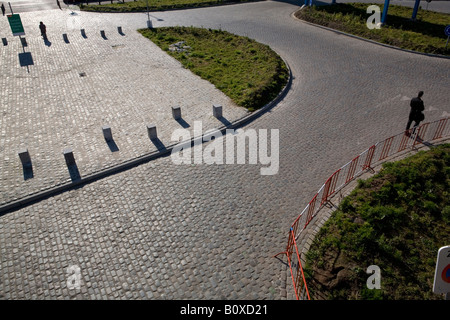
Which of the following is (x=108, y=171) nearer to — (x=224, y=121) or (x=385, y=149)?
(x=224, y=121)

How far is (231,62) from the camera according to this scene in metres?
18.8

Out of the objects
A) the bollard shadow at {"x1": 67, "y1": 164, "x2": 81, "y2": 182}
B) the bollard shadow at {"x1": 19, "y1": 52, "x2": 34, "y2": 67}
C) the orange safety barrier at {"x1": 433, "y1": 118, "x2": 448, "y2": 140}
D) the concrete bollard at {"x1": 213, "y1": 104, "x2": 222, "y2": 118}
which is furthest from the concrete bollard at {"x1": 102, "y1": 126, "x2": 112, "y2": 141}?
the orange safety barrier at {"x1": 433, "y1": 118, "x2": 448, "y2": 140}

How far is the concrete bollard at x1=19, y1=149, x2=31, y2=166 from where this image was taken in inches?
426

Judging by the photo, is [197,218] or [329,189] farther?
[329,189]

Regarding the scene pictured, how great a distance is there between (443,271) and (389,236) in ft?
10.4

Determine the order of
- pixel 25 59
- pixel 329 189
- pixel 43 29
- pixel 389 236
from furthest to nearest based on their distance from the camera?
pixel 43 29
pixel 25 59
pixel 329 189
pixel 389 236

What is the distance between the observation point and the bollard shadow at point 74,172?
34.2 ft

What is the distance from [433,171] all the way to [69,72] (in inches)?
699

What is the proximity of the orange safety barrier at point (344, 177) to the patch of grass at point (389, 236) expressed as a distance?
0.31m

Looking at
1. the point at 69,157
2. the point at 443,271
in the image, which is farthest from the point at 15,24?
the point at 443,271

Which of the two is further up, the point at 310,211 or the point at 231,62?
the point at 231,62

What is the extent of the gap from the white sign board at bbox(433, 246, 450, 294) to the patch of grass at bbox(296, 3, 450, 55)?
59.9 feet

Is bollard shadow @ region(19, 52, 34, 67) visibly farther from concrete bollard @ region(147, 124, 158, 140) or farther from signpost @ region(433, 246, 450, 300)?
signpost @ region(433, 246, 450, 300)
